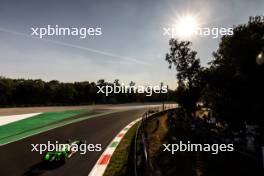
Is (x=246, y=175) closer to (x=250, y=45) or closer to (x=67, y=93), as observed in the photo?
(x=250, y=45)

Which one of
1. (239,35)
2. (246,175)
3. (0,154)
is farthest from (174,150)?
(0,154)

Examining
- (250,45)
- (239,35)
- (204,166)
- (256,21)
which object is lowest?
(204,166)

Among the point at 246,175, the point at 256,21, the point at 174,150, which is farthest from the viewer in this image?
the point at 256,21

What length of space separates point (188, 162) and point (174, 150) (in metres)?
2.23

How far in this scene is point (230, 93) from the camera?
13.7 m

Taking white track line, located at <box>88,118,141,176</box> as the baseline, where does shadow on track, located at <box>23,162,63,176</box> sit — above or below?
above
